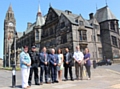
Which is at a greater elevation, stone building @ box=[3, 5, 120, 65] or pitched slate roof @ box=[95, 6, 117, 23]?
pitched slate roof @ box=[95, 6, 117, 23]

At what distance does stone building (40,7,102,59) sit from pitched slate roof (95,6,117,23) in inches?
131

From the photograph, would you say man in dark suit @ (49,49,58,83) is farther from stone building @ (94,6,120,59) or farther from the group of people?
stone building @ (94,6,120,59)

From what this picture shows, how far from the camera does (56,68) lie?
9648mm

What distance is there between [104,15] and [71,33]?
559 inches

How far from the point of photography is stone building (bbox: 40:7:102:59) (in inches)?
1411

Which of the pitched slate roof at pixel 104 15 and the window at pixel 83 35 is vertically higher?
the pitched slate roof at pixel 104 15

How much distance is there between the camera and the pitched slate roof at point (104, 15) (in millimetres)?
43162

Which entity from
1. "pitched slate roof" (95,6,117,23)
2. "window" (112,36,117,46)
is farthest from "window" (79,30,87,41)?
"pitched slate roof" (95,6,117,23)

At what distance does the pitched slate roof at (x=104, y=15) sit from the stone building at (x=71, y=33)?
3321mm

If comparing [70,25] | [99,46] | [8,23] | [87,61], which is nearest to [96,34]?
[99,46]

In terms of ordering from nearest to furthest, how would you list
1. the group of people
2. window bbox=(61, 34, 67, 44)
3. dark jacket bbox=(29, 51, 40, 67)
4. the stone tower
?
1. the group of people
2. dark jacket bbox=(29, 51, 40, 67)
3. window bbox=(61, 34, 67, 44)
4. the stone tower

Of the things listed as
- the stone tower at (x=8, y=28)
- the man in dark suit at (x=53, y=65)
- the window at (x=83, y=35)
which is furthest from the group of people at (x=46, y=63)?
the stone tower at (x=8, y=28)

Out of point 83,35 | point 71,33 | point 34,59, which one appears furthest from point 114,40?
point 34,59

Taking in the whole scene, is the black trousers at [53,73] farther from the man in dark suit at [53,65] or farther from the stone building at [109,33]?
the stone building at [109,33]
